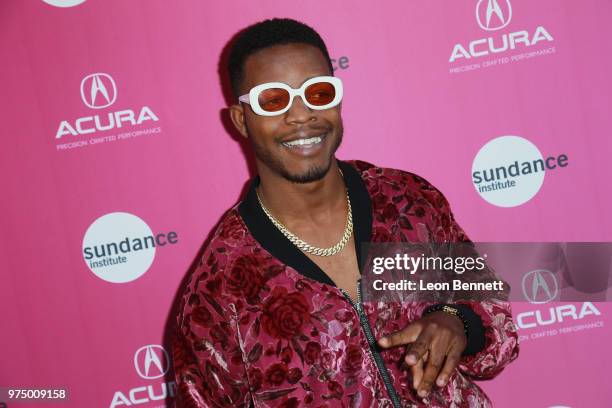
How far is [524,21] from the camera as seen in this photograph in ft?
7.92

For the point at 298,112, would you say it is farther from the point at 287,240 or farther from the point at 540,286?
the point at 540,286

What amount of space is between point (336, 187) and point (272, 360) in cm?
57

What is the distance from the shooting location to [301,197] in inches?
71.5

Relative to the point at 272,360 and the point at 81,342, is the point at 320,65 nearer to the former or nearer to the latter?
the point at 272,360

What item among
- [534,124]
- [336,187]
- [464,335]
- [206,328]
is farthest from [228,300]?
[534,124]

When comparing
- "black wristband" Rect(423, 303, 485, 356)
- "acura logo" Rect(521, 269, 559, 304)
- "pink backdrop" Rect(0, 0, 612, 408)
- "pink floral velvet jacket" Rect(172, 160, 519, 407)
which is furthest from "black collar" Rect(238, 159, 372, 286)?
"acura logo" Rect(521, 269, 559, 304)

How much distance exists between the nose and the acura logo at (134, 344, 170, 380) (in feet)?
4.17

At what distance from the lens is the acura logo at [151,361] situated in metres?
2.49

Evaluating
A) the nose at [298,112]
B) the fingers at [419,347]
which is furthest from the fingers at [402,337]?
the nose at [298,112]

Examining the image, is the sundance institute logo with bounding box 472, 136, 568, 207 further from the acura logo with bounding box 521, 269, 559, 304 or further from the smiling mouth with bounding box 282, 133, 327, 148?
the smiling mouth with bounding box 282, 133, 327, 148

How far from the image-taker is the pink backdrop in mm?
2332

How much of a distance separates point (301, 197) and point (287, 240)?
0.17 m

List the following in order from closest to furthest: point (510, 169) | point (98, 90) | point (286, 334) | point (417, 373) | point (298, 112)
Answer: point (417, 373) < point (286, 334) < point (298, 112) < point (98, 90) < point (510, 169)

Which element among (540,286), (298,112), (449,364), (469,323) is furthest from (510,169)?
(449,364)
